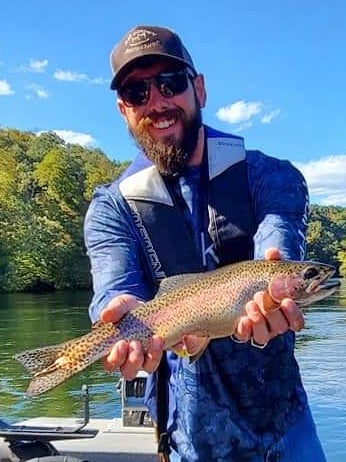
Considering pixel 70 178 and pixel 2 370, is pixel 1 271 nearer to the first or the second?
pixel 70 178

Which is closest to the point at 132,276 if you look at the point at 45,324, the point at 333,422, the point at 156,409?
the point at 156,409

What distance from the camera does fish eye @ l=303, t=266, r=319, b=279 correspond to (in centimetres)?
282

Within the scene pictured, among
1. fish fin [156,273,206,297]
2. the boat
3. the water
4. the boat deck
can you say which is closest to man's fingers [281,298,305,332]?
fish fin [156,273,206,297]

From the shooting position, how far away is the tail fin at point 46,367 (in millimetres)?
2932

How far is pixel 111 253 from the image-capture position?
315 centimetres

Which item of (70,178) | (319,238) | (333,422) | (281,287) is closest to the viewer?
(281,287)

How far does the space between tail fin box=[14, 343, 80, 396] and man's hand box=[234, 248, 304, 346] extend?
69 centimetres

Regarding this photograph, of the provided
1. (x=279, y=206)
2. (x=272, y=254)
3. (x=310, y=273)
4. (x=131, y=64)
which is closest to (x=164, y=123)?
(x=131, y=64)

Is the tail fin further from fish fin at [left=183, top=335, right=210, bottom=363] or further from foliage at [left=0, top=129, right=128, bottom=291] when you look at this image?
foliage at [left=0, top=129, right=128, bottom=291]

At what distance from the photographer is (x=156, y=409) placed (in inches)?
128

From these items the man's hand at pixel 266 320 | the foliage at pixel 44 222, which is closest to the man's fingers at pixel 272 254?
the man's hand at pixel 266 320

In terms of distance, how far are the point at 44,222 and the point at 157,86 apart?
229 ft

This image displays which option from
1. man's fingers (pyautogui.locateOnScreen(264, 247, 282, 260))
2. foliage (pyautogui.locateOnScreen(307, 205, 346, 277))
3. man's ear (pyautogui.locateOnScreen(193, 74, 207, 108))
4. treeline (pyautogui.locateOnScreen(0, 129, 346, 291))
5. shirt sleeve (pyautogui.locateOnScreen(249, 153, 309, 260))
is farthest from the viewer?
foliage (pyautogui.locateOnScreen(307, 205, 346, 277))

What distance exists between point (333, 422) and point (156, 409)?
1217 cm
